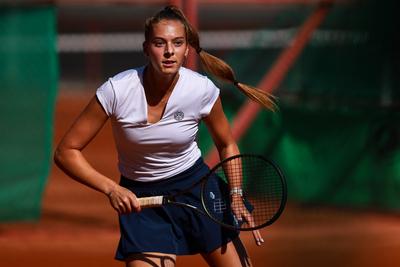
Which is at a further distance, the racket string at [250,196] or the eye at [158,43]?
the racket string at [250,196]

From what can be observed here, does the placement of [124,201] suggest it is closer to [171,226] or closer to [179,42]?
[171,226]

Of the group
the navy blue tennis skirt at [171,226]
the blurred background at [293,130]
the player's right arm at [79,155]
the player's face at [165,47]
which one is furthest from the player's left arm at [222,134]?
the blurred background at [293,130]

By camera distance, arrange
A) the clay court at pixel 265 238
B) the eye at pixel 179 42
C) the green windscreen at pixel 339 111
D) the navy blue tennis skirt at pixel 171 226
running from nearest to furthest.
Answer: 1. the eye at pixel 179 42
2. the navy blue tennis skirt at pixel 171 226
3. the clay court at pixel 265 238
4. the green windscreen at pixel 339 111

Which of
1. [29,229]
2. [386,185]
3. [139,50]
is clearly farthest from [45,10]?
[139,50]

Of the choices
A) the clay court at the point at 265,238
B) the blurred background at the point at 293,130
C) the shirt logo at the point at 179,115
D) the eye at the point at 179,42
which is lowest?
the clay court at the point at 265,238

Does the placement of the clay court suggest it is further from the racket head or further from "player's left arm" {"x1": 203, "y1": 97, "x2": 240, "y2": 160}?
"player's left arm" {"x1": 203, "y1": 97, "x2": 240, "y2": 160}

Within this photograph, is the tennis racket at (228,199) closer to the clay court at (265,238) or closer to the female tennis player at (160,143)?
the female tennis player at (160,143)

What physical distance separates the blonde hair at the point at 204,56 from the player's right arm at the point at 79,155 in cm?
36

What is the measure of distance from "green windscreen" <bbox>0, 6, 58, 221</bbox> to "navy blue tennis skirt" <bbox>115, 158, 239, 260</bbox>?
2.30 meters

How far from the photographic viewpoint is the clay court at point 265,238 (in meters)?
6.12

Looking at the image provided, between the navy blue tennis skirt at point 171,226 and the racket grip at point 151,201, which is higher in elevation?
the racket grip at point 151,201

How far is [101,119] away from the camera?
3.78 m

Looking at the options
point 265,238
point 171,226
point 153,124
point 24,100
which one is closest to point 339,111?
point 265,238

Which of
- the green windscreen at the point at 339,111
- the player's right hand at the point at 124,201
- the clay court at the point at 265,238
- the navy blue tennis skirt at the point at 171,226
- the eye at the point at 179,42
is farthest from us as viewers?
the green windscreen at the point at 339,111
